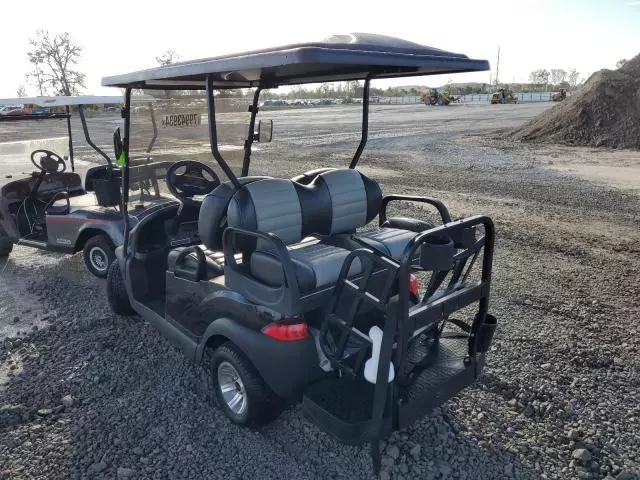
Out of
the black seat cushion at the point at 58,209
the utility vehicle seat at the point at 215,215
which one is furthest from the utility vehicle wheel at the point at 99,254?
the utility vehicle seat at the point at 215,215

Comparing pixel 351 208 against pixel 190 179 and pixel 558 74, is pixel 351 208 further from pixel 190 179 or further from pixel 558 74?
pixel 558 74

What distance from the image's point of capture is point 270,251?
2.68 m

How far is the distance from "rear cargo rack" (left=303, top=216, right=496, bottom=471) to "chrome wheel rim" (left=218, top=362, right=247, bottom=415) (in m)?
0.51

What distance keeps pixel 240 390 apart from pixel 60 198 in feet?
13.1

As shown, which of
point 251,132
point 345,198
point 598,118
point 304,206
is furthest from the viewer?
point 598,118

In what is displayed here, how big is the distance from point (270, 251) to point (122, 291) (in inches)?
76.3

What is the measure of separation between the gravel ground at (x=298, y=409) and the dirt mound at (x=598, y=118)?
11.9 meters

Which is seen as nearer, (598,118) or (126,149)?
(126,149)

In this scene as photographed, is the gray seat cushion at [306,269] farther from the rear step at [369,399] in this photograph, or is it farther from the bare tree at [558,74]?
the bare tree at [558,74]

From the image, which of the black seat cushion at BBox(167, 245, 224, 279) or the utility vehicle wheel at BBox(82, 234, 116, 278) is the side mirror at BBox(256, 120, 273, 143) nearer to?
the black seat cushion at BBox(167, 245, 224, 279)

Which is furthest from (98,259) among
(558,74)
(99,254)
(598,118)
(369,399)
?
(558,74)

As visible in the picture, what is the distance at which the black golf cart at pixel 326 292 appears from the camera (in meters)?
2.20

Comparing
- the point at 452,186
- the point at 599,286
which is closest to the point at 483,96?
the point at 452,186

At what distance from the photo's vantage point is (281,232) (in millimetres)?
2895
